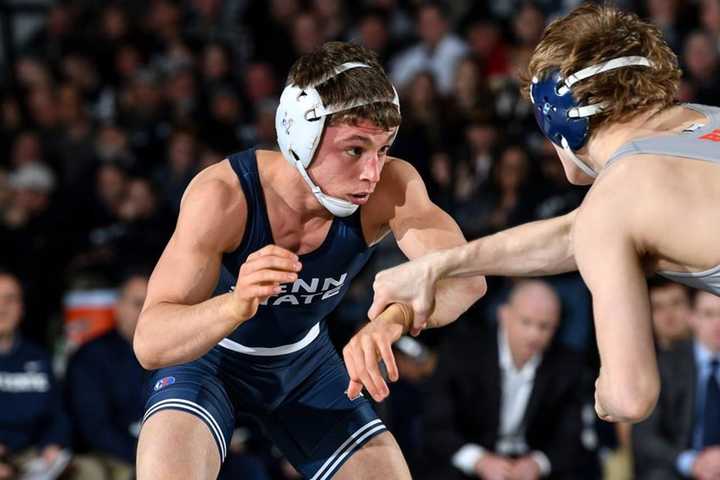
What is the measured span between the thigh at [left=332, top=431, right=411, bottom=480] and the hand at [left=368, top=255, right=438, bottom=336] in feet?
3.22

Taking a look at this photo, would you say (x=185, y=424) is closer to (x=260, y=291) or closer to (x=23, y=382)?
(x=260, y=291)

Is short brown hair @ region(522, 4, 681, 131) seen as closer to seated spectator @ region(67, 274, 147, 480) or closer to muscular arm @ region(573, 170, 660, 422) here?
muscular arm @ region(573, 170, 660, 422)

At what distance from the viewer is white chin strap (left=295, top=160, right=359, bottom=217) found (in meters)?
4.51

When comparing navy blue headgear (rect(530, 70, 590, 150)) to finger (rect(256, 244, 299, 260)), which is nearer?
navy blue headgear (rect(530, 70, 590, 150))

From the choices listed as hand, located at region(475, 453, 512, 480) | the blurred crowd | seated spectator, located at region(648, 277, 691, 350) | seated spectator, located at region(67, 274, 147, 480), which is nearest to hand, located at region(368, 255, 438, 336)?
the blurred crowd

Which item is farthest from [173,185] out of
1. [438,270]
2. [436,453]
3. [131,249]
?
[438,270]

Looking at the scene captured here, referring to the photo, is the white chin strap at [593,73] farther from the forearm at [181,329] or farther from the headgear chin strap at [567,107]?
the forearm at [181,329]

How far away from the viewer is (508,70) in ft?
36.1

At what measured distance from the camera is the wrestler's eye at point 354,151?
175 inches

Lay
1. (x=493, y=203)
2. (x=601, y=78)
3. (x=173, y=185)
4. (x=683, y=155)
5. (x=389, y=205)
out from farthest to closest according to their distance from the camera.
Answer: (x=173, y=185) → (x=493, y=203) → (x=389, y=205) → (x=601, y=78) → (x=683, y=155)

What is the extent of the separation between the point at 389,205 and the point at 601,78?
1.25 metres

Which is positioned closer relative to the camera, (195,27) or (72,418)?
(72,418)

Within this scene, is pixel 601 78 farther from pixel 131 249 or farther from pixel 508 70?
pixel 508 70

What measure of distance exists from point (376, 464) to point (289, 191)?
3.40 feet
